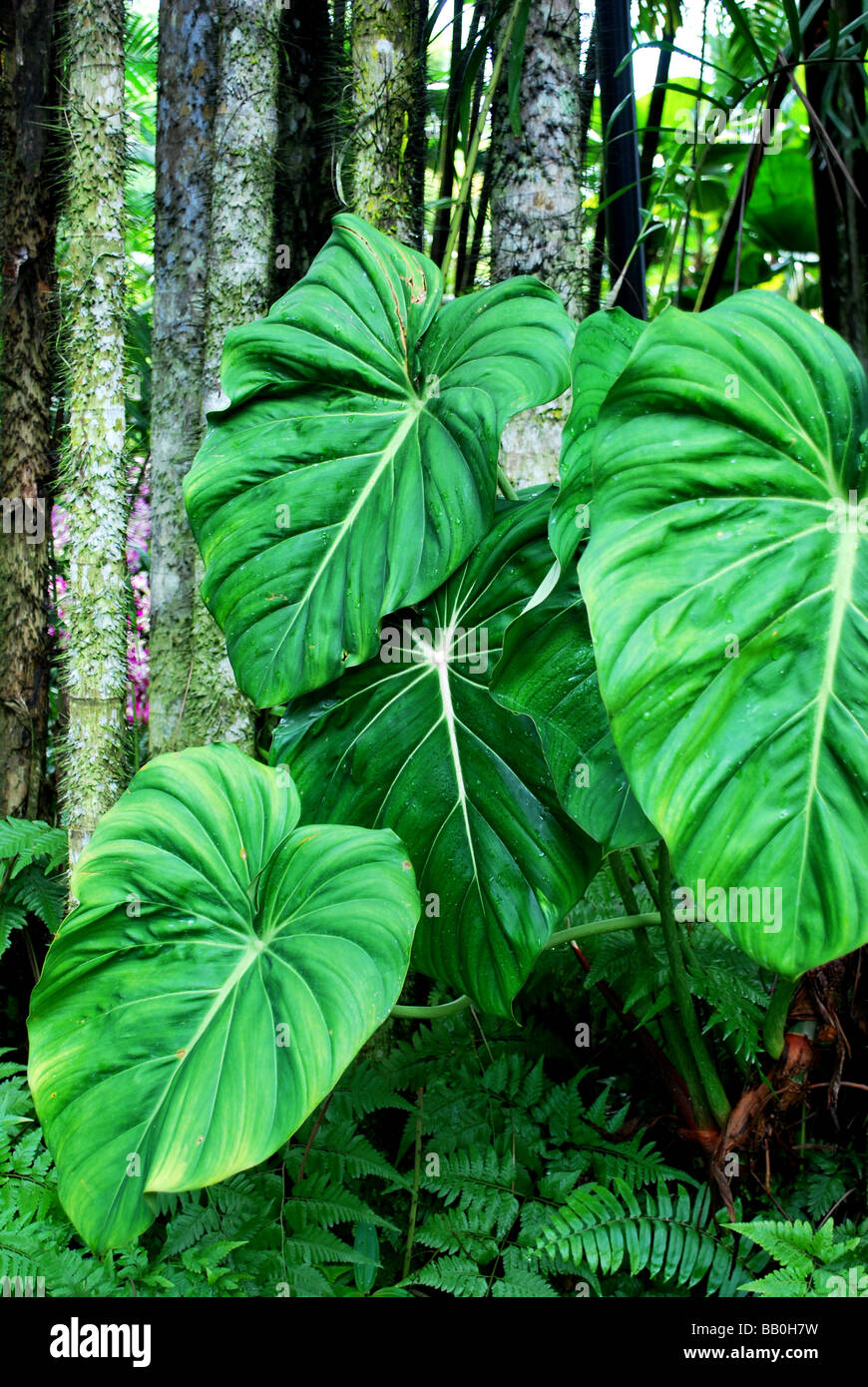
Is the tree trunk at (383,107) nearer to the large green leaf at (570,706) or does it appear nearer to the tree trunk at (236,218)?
the tree trunk at (236,218)

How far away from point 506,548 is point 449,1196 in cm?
80

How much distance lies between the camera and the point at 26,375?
191 cm

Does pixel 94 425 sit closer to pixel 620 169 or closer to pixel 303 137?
pixel 303 137

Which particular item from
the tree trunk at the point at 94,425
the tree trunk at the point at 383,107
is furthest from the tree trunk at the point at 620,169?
the tree trunk at the point at 94,425

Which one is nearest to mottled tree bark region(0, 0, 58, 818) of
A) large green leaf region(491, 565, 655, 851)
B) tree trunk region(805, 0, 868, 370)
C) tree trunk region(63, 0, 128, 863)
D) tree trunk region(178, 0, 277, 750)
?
tree trunk region(63, 0, 128, 863)

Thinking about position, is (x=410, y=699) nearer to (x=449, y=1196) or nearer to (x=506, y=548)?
(x=506, y=548)

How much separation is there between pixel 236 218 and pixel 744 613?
1.29 m

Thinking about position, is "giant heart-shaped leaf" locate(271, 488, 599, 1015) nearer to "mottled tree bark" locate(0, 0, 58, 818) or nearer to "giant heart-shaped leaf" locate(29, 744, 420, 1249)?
"giant heart-shaped leaf" locate(29, 744, 420, 1249)

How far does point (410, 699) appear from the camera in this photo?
119cm

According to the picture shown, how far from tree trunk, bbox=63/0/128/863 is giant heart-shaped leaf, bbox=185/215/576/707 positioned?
0.56m

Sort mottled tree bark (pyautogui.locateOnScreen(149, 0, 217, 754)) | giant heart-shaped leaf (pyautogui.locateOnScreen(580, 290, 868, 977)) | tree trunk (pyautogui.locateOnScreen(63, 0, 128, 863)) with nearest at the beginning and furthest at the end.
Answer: giant heart-shaped leaf (pyautogui.locateOnScreen(580, 290, 868, 977)) → tree trunk (pyautogui.locateOnScreen(63, 0, 128, 863)) → mottled tree bark (pyautogui.locateOnScreen(149, 0, 217, 754))

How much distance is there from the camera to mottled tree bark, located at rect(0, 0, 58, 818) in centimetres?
185

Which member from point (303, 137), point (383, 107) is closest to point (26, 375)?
point (303, 137)

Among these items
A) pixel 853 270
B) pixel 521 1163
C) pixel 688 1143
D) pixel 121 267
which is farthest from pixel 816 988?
pixel 121 267
